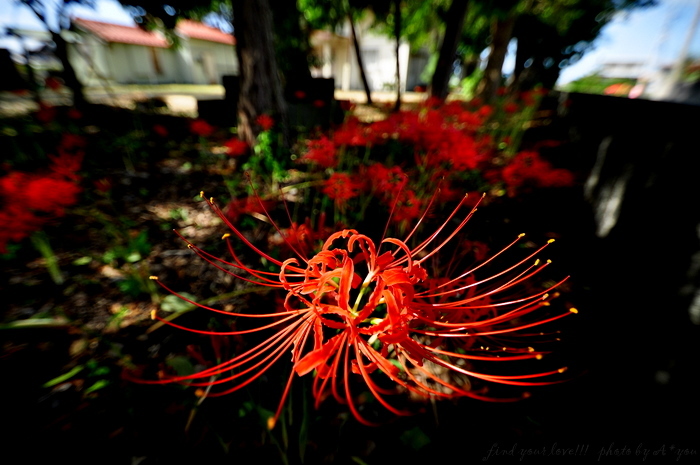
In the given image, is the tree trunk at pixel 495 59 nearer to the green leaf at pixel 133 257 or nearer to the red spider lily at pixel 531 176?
the red spider lily at pixel 531 176

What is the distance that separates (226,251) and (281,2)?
710 cm

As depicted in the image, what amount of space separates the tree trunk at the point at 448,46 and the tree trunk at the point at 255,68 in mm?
3090

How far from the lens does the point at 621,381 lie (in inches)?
57.8

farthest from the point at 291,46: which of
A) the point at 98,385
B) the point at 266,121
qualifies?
the point at 98,385

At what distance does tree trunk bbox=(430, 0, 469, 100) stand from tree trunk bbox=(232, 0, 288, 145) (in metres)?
3.09

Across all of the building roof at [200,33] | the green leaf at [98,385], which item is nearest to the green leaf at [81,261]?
the green leaf at [98,385]

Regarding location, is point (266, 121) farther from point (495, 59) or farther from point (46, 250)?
point (495, 59)

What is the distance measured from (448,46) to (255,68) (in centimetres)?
346

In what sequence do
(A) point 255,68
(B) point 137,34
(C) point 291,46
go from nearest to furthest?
(A) point 255,68 < (C) point 291,46 < (B) point 137,34

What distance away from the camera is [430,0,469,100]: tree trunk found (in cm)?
460

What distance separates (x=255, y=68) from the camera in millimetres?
3318

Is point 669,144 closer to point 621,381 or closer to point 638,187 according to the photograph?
point 638,187

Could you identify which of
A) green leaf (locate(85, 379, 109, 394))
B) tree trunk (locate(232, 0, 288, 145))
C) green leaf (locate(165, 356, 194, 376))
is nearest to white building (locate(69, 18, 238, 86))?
tree trunk (locate(232, 0, 288, 145))

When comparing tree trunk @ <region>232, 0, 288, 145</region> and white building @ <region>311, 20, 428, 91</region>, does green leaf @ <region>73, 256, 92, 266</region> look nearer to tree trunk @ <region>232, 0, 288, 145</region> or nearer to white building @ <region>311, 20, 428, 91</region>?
tree trunk @ <region>232, 0, 288, 145</region>
